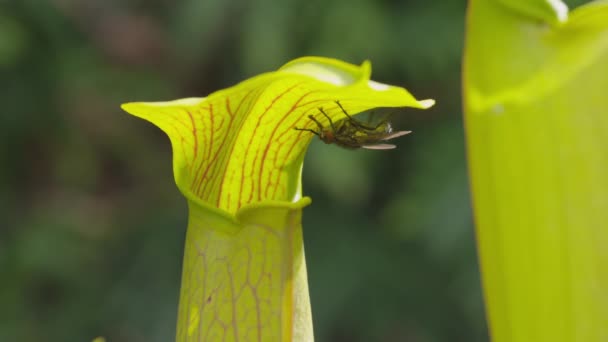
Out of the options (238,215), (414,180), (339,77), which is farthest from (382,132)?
(414,180)

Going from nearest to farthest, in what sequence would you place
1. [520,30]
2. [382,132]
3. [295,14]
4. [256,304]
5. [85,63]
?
[520,30] → [256,304] → [382,132] → [295,14] → [85,63]

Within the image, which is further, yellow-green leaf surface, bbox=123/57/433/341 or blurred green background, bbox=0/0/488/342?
blurred green background, bbox=0/0/488/342

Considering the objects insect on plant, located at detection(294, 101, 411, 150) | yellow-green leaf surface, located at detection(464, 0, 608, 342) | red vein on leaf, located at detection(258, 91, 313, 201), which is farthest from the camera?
insect on plant, located at detection(294, 101, 411, 150)

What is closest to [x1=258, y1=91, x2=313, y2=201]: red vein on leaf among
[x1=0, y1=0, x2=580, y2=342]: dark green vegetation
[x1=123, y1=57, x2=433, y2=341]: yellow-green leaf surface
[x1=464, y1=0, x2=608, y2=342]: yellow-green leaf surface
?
[x1=123, y1=57, x2=433, y2=341]: yellow-green leaf surface

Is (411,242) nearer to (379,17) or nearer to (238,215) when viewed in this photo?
(379,17)

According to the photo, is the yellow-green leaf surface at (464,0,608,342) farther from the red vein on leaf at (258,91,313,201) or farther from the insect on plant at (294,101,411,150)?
the insect on plant at (294,101,411,150)

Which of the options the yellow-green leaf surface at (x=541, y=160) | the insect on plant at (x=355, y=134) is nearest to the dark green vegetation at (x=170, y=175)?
the insect on plant at (x=355, y=134)

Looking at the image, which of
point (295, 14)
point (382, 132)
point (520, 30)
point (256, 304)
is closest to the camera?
point (520, 30)
